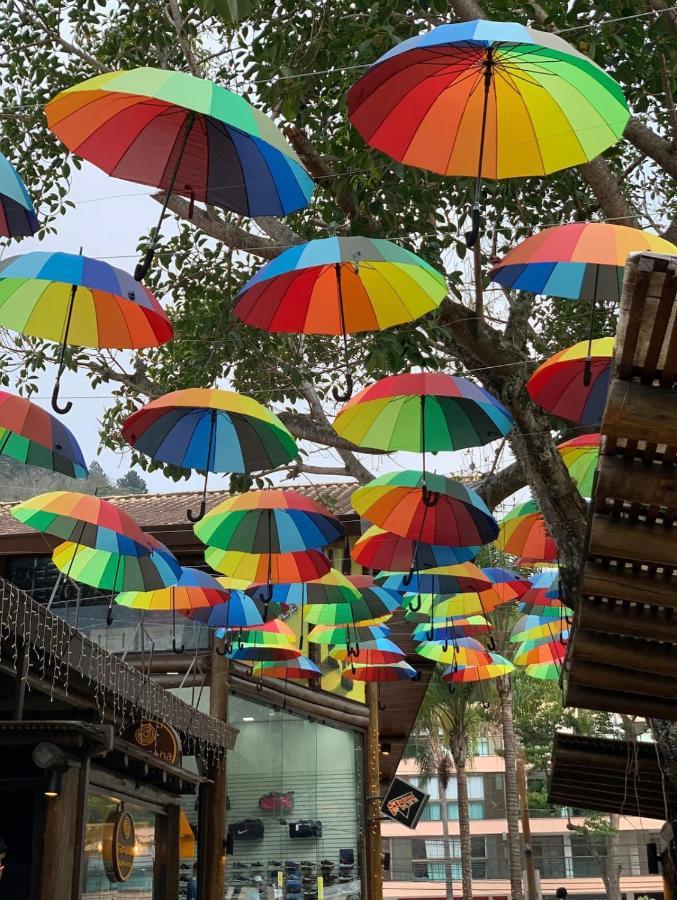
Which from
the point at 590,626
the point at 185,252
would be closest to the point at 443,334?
the point at 590,626

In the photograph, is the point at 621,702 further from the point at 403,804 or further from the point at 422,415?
the point at 403,804

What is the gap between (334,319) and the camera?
6.75m

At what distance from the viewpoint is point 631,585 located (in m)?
5.01

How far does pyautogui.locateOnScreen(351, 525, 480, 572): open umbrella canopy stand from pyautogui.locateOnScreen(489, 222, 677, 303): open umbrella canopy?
4214mm

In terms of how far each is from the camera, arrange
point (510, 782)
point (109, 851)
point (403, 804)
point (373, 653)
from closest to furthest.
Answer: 1. point (109, 851)
2. point (373, 653)
3. point (403, 804)
4. point (510, 782)

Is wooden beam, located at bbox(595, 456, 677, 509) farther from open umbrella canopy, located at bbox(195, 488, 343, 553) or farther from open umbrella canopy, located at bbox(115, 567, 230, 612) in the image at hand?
open umbrella canopy, located at bbox(115, 567, 230, 612)

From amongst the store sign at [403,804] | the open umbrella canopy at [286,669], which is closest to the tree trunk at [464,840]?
the store sign at [403,804]

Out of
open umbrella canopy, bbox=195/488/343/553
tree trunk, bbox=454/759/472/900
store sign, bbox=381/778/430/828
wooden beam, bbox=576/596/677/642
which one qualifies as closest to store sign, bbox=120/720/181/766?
open umbrella canopy, bbox=195/488/343/553

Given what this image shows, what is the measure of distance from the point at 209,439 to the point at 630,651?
370 cm

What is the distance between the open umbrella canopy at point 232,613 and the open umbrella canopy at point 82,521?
2.84m

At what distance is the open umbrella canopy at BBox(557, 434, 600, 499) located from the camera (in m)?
8.82

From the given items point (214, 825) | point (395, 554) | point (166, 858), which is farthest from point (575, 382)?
point (214, 825)

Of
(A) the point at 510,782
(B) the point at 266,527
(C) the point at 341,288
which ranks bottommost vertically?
(A) the point at 510,782

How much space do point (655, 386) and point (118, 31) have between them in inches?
363
